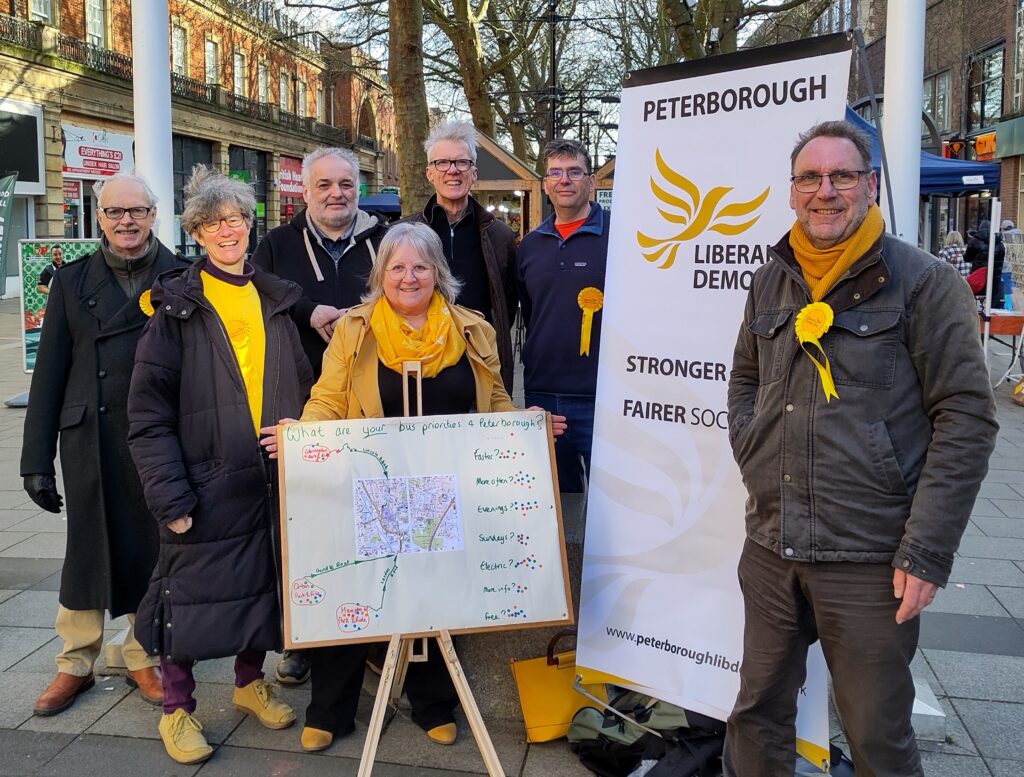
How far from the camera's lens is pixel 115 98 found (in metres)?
27.4

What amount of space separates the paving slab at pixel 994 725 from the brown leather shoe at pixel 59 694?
3.35m

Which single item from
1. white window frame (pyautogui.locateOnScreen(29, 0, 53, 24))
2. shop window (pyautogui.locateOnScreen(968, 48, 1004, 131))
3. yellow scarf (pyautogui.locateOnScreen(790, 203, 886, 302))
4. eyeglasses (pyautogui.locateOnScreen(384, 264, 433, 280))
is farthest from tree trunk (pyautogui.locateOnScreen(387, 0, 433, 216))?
shop window (pyautogui.locateOnScreen(968, 48, 1004, 131))

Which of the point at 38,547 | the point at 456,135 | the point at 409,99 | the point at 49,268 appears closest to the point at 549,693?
the point at 456,135

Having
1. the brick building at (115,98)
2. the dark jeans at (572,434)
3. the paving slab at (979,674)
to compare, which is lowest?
the paving slab at (979,674)

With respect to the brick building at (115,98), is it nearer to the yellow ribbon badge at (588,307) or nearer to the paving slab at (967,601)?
the yellow ribbon badge at (588,307)

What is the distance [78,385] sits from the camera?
3449 millimetres

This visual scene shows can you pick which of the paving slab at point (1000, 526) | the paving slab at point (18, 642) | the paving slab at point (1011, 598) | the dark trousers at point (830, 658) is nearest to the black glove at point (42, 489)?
the paving slab at point (18, 642)

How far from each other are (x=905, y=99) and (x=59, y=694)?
4064 millimetres

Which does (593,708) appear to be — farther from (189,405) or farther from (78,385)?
(78,385)

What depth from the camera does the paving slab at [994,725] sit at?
3.13m

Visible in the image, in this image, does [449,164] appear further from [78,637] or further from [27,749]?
[27,749]

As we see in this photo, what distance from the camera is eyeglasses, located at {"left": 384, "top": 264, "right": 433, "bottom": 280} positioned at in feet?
10.0

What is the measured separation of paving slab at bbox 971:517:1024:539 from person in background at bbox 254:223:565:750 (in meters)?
3.85

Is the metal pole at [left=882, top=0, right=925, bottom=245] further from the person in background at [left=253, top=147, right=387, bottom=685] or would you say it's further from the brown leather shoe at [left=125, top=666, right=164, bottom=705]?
the brown leather shoe at [left=125, top=666, right=164, bottom=705]
